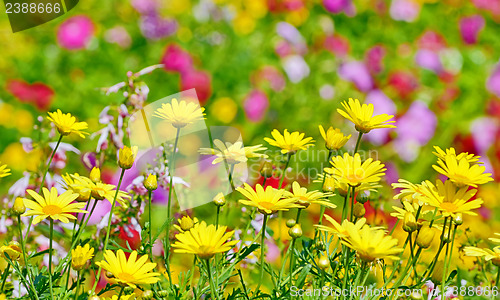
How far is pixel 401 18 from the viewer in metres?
2.48

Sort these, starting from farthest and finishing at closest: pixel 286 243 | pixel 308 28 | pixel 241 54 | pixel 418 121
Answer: pixel 308 28 < pixel 241 54 < pixel 418 121 < pixel 286 243

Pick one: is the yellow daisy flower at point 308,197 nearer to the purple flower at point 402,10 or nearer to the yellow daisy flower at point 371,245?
the yellow daisy flower at point 371,245

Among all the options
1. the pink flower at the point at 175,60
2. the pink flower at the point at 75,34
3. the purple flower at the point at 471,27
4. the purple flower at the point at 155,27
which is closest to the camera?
the pink flower at the point at 175,60

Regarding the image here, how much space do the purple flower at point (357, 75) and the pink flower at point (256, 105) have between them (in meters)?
0.32

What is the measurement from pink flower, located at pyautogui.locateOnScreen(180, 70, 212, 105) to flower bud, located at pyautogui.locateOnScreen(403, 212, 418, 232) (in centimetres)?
136

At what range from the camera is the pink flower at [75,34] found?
1.97 m

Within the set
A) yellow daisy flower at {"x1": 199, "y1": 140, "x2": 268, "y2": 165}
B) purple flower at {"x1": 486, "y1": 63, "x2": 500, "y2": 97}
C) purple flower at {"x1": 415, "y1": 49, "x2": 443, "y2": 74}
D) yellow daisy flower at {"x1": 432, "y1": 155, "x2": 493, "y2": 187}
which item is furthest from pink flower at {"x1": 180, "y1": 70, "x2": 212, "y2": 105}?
yellow daisy flower at {"x1": 432, "y1": 155, "x2": 493, "y2": 187}

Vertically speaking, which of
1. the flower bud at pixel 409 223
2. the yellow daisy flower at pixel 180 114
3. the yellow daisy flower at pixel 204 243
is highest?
the yellow daisy flower at pixel 180 114

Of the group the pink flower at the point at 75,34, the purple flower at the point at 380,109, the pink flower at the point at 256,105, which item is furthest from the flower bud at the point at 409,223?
the pink flower at the point at 75,34

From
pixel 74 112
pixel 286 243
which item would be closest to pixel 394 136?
pixel 74 112

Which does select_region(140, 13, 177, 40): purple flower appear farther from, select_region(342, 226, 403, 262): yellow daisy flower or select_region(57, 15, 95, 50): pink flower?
select_region(342, 226, 403, 262): yellow daisy flower

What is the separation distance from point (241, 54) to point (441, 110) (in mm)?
751

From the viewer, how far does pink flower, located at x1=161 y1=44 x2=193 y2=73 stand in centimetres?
186

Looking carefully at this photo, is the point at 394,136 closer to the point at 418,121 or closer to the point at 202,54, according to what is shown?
the point at 418,121
